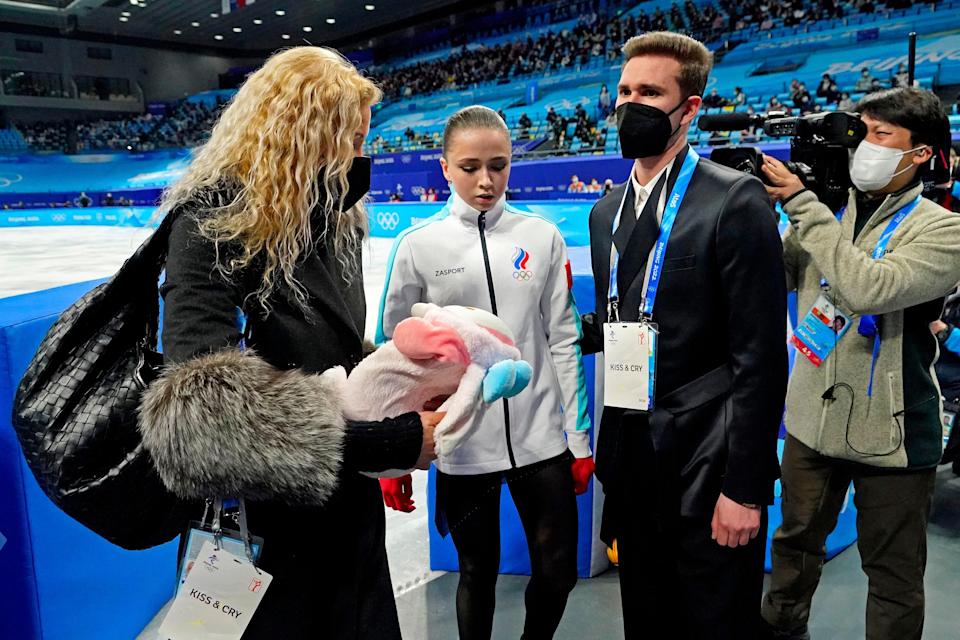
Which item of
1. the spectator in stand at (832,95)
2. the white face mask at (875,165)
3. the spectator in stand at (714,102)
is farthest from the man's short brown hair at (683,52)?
the spectator in stand at (714,102)

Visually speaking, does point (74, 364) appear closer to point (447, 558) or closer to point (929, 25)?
point (447, 558)

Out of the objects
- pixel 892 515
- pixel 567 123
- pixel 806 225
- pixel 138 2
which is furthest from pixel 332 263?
pixel 138 2

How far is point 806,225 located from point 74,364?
1.54 metres

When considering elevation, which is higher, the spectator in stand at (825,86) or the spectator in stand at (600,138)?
the spectator in stand at (825,86)

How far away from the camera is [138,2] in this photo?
24125 millimetres

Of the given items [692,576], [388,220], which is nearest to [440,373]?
[692,576]

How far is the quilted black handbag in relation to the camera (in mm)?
905

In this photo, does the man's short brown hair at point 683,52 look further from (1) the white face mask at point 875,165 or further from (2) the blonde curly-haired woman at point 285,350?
(2) the blonde curly-haired woman at point 285,350

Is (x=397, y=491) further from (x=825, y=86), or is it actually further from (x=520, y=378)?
(x=825, y=86)

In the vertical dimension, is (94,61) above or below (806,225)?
above

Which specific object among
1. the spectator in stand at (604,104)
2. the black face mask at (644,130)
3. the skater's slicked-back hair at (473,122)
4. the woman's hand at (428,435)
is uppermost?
the spectator in stand at (604,104)

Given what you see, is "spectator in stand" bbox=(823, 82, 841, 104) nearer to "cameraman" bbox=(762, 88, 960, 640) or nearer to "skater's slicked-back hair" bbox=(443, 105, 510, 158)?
"cameraman" bbox=(762, 88, 960, 640)

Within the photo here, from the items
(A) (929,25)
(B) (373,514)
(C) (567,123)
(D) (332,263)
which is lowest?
(B) (373,514)

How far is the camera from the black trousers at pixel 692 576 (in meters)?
1.40
